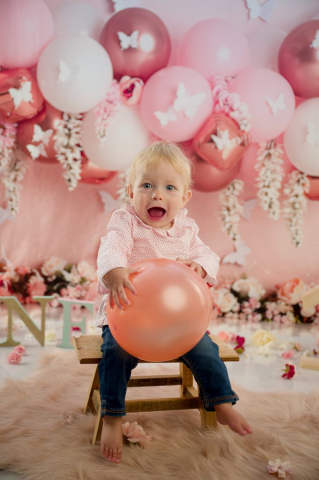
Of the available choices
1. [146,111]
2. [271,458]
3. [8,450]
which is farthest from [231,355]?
[146,111]

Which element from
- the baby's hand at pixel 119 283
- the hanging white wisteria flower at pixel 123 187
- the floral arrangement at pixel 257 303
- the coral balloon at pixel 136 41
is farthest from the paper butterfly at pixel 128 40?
the baby's hand at pixel 119 283

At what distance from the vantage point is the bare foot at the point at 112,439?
1.36 metres

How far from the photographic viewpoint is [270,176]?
3.00 meters

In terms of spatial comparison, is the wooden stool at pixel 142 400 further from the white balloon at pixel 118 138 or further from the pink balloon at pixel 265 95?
the pink balloon at pixel 265 95

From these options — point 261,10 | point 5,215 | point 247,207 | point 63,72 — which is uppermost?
point 261,10

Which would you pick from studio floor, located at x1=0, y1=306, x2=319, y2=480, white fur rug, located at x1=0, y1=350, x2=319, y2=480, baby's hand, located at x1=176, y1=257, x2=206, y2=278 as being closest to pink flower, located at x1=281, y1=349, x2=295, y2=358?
studio floor, located at x1=0, y1=306, x2=319, y2=480

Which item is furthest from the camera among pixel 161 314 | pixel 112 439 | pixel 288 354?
pixel 288 354

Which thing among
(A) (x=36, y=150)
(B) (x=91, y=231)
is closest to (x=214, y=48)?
(A) (x=36, y=150)

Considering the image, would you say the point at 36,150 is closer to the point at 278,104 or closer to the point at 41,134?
the point at 41,134

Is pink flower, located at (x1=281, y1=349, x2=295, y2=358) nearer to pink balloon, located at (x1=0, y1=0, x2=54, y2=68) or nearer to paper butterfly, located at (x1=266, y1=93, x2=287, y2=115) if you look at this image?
paper butterfly, located at (x1=266, y1=93, x2=287, y2=115)

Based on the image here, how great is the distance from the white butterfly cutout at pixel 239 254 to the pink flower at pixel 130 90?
1.04m

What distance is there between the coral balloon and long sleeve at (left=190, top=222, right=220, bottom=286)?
4.29ft

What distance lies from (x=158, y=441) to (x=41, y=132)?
6.23 ft

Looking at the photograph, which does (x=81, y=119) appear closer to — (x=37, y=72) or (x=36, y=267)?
(x=37, y=72)
